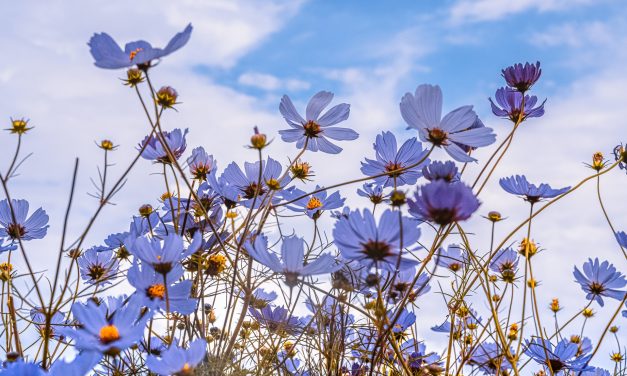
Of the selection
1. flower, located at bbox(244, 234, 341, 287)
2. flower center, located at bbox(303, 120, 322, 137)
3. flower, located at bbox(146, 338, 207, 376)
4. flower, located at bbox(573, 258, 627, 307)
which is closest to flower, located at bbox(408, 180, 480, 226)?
flower, located at bbox(244, 234, 341, 287)

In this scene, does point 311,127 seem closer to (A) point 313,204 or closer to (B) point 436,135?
(A) point 313,204

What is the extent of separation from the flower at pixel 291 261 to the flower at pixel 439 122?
224 mm

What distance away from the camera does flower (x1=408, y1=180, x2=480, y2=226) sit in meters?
0.66

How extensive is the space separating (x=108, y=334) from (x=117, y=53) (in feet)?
1.07

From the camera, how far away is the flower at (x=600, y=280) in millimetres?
1414

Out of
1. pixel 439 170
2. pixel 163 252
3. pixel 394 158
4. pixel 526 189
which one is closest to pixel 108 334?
pixel 163 252

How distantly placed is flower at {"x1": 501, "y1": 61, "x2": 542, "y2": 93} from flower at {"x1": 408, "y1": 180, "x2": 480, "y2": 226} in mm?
563

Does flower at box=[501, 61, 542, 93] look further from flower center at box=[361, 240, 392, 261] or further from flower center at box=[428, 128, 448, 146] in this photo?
flower center at box=[361, 240, 392, 261]

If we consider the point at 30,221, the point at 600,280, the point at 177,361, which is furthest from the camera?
the point at 600,280

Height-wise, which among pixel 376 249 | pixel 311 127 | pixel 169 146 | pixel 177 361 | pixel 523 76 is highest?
pixel 523 76

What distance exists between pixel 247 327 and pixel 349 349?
20 centimetres

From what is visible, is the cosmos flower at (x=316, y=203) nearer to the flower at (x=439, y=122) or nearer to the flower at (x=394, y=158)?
the flower at (x=394, y=158)

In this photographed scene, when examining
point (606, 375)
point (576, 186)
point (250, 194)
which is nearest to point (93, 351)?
point (250, 194)

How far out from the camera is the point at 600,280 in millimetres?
1422
